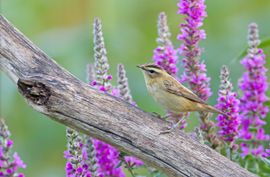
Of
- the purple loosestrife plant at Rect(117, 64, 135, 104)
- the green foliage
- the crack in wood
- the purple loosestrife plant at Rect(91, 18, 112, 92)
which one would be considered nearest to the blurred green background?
the green foliage

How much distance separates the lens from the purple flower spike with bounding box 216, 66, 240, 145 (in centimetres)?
509

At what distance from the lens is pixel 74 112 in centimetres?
472

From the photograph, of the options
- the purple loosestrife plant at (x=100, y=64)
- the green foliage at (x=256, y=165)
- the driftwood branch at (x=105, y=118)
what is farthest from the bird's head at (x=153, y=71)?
the green foliage at (x=256, y=165)

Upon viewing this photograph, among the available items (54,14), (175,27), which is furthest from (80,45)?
(175,27)

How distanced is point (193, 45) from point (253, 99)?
558 mm

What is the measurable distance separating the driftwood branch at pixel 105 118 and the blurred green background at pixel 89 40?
73.0 inches

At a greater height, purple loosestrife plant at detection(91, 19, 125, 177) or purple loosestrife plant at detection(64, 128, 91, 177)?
purple loosestrife plant at detection(91, 19, 125, 177)

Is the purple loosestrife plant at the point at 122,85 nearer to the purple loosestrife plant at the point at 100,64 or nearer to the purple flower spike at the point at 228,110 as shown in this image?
the purple loosestrife plant at the point at 100,64

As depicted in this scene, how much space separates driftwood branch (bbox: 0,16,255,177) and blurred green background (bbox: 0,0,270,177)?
6.08 feet

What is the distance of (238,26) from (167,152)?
3.61 m

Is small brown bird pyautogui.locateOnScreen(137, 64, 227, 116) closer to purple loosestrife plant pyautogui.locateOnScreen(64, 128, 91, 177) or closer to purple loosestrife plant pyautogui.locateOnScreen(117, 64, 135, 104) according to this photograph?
purple loosestrife plant pyautogui.locateOnScreen(117, 64, 135, 104)

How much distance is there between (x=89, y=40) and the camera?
26.4 feet

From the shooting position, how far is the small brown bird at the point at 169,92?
544 centimetres

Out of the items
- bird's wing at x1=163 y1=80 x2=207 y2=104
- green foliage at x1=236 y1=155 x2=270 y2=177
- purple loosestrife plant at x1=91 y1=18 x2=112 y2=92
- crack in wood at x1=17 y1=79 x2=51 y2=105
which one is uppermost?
bird's wing at x1=163 y1=80 x2=207 y2=104
